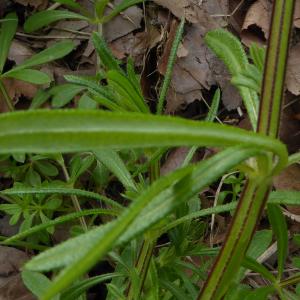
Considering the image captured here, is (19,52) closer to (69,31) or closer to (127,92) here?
(69,31)

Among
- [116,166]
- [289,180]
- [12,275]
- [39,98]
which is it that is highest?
[116,166]

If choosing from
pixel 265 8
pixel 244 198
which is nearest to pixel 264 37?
pixel 265 8

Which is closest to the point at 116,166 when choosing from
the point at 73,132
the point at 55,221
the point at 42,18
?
the point at 55,221

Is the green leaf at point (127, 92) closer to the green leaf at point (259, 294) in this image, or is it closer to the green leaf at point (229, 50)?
the green leaf at point (229, 50)

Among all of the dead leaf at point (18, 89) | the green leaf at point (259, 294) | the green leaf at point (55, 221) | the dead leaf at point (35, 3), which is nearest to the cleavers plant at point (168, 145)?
the green leaf at point (259, 294)

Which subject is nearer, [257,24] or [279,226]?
[279,226]

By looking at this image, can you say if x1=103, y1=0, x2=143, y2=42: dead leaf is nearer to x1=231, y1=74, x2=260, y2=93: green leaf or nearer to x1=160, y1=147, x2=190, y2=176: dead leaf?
x1=160, y1=147, x2=190, y2=176: dead leaf
